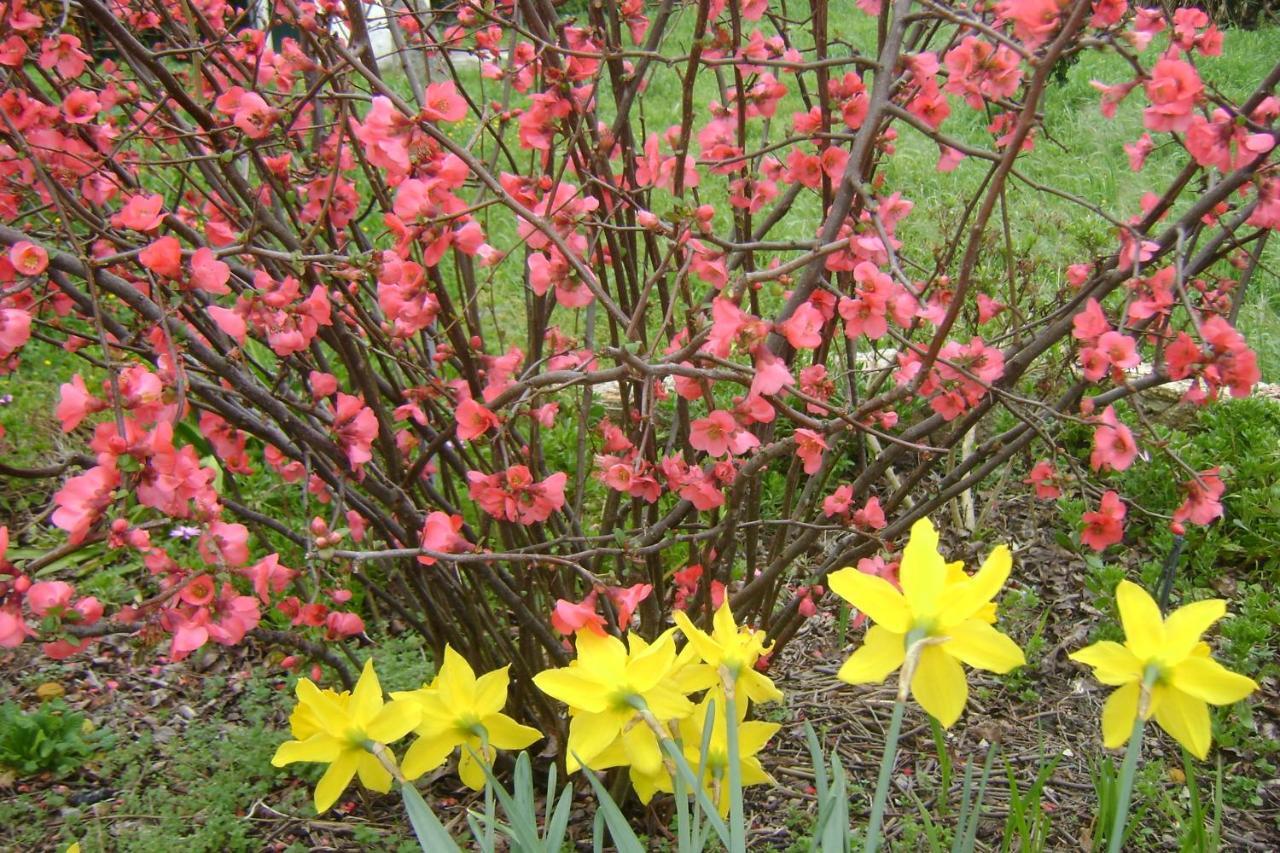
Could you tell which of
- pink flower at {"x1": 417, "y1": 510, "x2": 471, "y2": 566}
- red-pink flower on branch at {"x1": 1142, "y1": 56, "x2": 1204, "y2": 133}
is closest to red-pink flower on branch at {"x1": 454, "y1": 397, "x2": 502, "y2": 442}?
pink flower at {"x1": 417, "y1": 510, "x2": 471, "y2": 566}

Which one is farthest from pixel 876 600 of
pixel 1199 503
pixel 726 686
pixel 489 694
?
pixel 1199 503

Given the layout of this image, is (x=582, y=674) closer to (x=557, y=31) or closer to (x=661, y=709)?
(x=661, y=709)

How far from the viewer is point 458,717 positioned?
114 centimetres

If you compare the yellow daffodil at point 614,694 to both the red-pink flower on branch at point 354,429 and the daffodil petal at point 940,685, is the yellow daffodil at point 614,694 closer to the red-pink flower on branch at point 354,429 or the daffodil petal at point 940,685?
the daffodil petal at point 940,685

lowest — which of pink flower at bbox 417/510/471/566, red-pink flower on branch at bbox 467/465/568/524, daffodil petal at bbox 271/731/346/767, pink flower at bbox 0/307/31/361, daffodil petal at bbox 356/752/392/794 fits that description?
daffodil petal at bbox 356/752/392/794

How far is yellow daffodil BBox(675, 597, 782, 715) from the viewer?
1.03m

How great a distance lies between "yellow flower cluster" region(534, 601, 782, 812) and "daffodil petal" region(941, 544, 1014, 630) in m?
0.21

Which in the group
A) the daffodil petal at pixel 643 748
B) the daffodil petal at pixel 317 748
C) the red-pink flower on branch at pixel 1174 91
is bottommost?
the daffodil petal at pixel 317 748

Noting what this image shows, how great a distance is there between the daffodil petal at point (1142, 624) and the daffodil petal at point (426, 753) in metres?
0.67

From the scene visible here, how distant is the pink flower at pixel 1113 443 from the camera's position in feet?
4.83

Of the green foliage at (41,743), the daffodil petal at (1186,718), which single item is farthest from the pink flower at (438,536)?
the green foliage at (41,743)

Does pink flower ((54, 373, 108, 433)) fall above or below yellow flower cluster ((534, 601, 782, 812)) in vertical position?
above

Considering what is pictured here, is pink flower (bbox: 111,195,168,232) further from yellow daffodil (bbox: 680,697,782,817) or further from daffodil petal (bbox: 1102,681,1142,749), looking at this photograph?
daffodil petal (bbox: 1102,681,1142,749)

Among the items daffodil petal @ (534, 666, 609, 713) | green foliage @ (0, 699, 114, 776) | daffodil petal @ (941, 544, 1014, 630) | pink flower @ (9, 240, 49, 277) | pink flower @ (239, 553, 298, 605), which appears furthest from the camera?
green foliage @ (0, 699, 114, 776)
